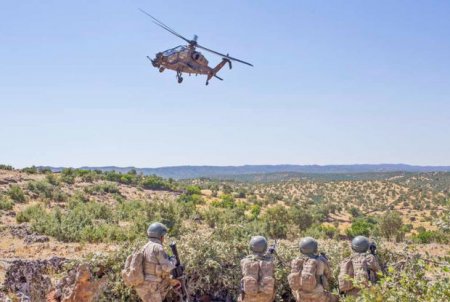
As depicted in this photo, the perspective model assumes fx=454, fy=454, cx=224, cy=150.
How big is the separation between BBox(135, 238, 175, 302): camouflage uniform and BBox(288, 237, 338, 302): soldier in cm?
218

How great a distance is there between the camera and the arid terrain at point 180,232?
888 cm

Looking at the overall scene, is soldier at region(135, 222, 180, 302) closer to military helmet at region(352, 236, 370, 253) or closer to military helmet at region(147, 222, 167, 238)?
military helmet at region(147, 222, 167, 238)

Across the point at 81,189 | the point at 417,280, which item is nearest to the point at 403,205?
the point at 81,189

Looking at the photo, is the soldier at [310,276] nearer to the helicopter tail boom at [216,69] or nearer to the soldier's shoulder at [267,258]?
the soldier's shoulder at [267,258]

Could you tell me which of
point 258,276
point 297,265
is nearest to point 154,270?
point 258,276

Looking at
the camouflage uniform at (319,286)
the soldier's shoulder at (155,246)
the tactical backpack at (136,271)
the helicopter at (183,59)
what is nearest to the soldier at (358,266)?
the camouflage uniform at (319,286)

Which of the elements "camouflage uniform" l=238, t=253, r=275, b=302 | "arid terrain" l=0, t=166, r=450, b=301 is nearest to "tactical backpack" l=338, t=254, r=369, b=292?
"arid terrain" l=0, t=166, r=450, b=301

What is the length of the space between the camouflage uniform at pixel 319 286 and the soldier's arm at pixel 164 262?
216cm

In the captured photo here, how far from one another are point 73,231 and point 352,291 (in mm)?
12800

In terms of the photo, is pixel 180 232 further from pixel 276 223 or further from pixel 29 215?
pixel 29 215

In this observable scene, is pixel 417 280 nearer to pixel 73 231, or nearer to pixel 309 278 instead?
pixel 309 278

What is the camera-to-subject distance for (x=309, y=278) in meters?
7.67

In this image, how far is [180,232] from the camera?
17.5 meters

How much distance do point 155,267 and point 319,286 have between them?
2.83 meters
